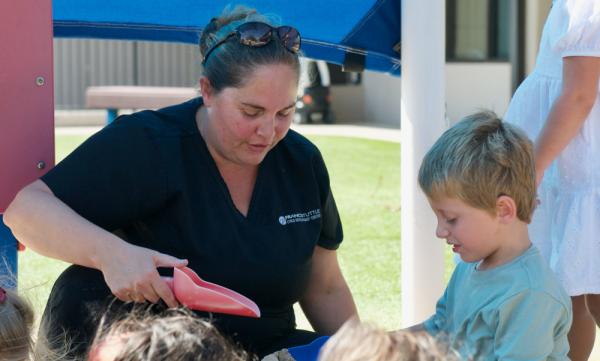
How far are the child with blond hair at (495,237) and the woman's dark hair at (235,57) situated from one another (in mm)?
462

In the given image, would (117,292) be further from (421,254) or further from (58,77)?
(58,77)

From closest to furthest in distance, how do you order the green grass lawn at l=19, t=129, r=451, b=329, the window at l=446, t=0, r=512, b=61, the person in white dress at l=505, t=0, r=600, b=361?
the person in white dress at l=505, t=0, r=600, b=361, the green grass lawn at l=19, t=129, r=451, b=329, the window at l=446, t=0, r=512, b=61

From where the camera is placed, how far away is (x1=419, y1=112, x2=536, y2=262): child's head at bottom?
2307 millimetres

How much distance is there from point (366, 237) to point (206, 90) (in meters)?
4.56

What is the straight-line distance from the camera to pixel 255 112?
2535 mm

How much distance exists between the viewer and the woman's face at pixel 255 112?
252 centimetres

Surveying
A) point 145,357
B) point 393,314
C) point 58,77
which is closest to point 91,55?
point 58,77

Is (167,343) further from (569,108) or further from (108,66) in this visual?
(108,66)

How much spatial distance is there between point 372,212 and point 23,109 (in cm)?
558

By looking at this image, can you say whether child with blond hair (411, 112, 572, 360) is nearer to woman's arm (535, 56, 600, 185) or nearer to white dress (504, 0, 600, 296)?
woman's arm (535, 56, 600, 185)

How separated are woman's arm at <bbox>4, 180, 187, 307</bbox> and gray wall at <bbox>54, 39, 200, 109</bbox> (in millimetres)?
17095

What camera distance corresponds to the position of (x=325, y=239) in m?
2.81

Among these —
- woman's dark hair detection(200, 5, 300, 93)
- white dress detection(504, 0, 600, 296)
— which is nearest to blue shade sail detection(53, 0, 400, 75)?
white dress detection(504, 0, 600, 296)

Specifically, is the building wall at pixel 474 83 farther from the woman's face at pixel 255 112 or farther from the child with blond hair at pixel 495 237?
the child with blond hair at pixel 495 237
